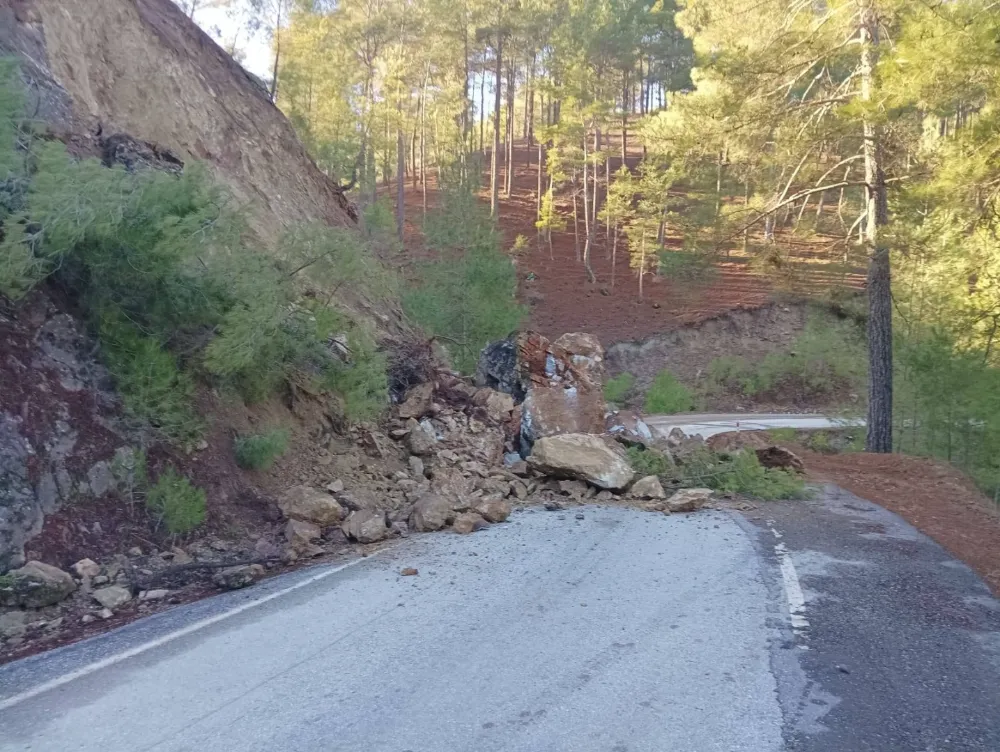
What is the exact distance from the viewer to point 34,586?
610cm

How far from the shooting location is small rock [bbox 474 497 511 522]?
930 cm

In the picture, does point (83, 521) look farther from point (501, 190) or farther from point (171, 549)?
point (501, 190)

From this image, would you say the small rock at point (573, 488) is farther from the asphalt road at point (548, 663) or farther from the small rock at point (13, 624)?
the small rock at point (13, 624)

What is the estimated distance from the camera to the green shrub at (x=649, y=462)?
11.8 m

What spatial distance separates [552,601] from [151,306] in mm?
5260

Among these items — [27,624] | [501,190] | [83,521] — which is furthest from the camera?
[501,190]

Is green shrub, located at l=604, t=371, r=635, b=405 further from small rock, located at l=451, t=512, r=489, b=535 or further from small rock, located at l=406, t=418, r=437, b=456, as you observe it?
small rock, located at l=451, t=512, r=489, b=535

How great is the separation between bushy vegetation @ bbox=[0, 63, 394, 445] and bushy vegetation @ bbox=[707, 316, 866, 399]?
25.9m

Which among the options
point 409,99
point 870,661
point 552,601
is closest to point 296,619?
point 552,601

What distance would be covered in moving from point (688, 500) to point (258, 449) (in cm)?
553

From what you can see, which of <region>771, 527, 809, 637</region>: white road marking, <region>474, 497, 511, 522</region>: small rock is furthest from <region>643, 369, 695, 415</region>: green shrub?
Answer: <region>771, 527, 809, 637</region>: white road marking

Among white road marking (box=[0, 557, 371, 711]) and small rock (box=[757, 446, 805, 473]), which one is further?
small rock (box=[757, 446, 805, 473])

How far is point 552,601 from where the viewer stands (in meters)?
6.39

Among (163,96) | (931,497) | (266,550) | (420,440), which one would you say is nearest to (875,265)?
(931,497)
